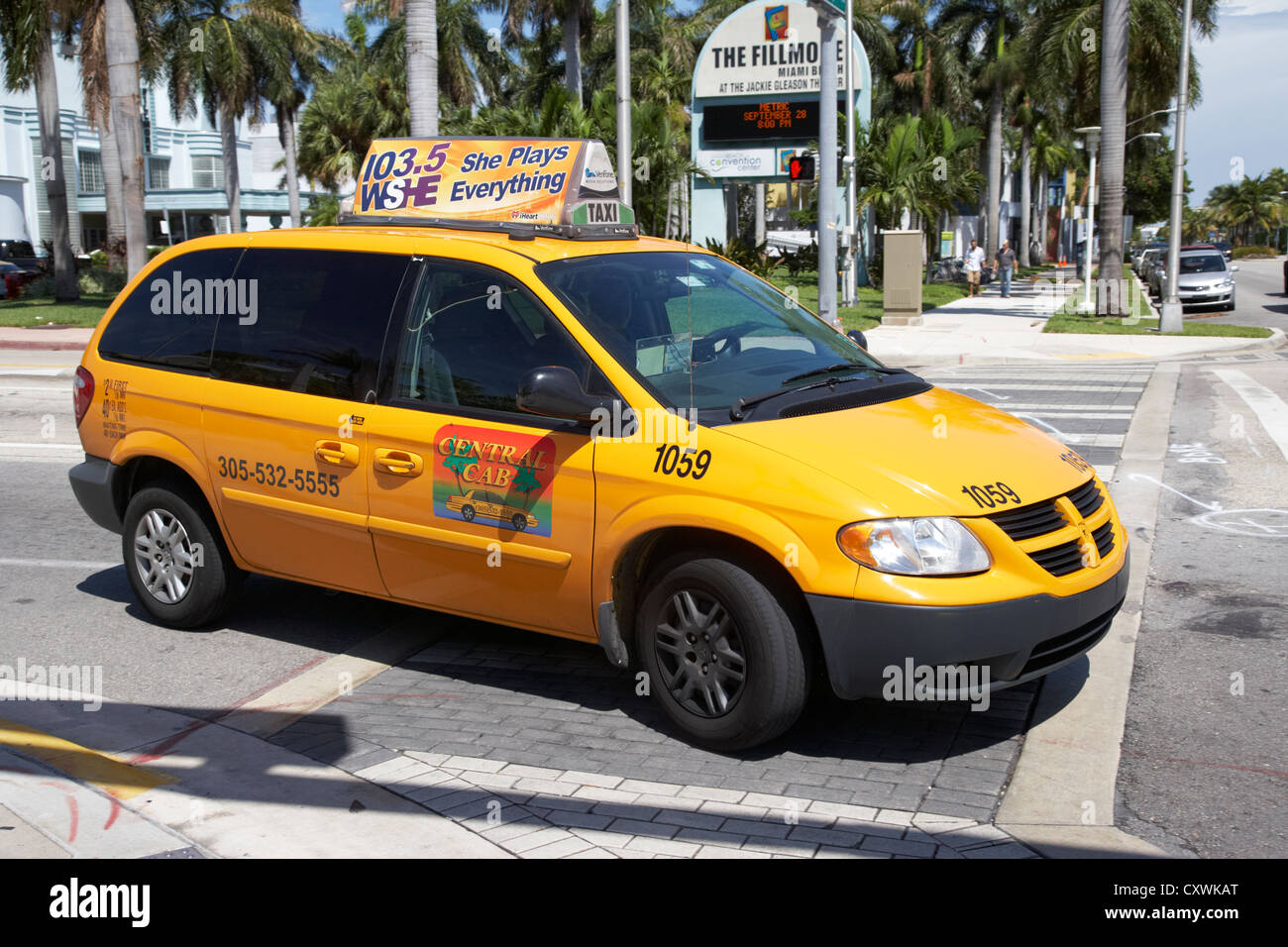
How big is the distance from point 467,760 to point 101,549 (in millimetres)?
4347

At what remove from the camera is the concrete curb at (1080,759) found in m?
3.95

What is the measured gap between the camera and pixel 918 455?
4.47 metres

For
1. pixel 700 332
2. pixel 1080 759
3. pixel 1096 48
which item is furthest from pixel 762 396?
pixel 1096 48

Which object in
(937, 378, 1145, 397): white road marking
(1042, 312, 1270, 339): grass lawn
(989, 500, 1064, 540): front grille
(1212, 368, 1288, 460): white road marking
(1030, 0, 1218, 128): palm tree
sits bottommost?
(1212, 368, 1288, 460): white road marking

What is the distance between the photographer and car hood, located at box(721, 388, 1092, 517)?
13.9 feet

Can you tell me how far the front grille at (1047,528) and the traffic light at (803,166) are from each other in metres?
14.5

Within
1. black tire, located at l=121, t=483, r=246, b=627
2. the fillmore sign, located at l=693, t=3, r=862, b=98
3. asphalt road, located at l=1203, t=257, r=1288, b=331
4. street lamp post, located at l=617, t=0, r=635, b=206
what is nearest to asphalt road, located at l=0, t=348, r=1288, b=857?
black tire, located at l=121, t=483, r=246, b=627

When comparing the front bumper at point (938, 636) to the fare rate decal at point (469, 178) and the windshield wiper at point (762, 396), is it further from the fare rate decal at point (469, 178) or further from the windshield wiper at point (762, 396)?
the fare rate decal at point (469, 178)

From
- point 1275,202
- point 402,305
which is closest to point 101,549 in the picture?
point 402,305

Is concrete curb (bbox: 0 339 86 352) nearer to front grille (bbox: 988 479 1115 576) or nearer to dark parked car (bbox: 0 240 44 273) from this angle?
front grille (bbox: 988 479 1115 576)

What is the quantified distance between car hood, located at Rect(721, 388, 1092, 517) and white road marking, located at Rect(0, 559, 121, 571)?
4.77 m

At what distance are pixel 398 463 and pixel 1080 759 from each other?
2917mm

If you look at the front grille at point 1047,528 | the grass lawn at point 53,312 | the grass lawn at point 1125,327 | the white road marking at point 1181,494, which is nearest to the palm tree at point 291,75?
the grass lawn at point 53,312
